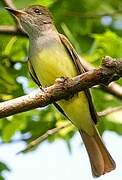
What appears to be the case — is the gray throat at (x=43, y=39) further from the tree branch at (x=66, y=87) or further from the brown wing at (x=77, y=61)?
the tree branch at (x=66, y=87)

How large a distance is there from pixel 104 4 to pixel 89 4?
14 cm

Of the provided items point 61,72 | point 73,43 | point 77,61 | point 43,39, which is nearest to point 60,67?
point 61,72

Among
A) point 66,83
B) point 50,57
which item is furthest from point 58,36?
point 66,83

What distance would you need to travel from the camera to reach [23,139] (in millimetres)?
6660

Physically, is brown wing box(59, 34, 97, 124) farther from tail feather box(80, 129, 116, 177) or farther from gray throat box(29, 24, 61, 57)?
tail feather box(80, 129, 116, 177)

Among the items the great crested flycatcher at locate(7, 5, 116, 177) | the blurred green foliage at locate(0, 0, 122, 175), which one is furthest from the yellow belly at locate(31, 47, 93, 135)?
the blurred green foliage at locate(0, 0, 122, 175)

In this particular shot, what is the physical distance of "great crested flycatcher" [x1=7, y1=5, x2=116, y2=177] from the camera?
5148 millimetres

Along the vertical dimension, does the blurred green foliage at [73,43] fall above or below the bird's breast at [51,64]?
below

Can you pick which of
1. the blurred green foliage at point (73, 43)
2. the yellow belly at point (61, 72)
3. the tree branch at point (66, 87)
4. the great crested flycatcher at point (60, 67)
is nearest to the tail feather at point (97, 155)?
the great crested flycatcher at point (60, 67)

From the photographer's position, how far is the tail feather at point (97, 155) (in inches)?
219

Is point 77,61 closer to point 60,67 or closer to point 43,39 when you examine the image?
point 60,67

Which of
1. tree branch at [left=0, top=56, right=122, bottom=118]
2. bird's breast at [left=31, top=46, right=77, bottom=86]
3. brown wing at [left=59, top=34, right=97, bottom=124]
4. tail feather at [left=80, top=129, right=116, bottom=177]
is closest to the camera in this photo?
tree branch at [left=0, top=56, right=122, bottom=118]

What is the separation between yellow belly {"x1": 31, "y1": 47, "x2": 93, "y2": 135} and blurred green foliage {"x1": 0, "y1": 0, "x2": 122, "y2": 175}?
0.69 meters

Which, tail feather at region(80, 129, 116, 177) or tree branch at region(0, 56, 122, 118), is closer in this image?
tree branch at region(0, 56, 122, 118)
